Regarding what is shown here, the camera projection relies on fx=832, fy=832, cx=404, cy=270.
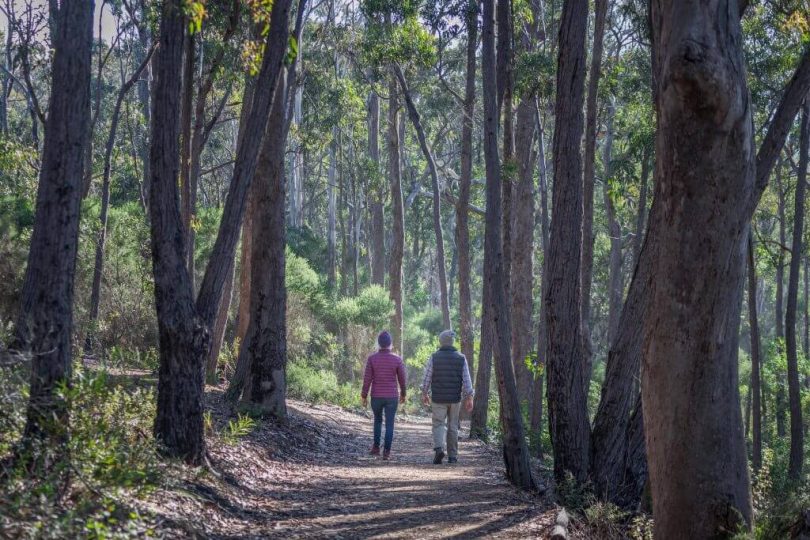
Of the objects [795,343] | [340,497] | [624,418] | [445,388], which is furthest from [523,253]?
[340,497]

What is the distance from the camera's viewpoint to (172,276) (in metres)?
7.40

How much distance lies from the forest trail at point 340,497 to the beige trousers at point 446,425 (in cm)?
31

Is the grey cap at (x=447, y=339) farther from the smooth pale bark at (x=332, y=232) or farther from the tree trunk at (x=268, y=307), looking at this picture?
the smooth pale bark at (x=332, y=232)

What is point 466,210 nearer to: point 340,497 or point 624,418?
point 624,418

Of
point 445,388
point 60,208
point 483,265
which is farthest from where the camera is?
point 483,265

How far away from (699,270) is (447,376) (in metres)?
6.99

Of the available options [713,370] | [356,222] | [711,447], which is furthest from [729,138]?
[356,222]

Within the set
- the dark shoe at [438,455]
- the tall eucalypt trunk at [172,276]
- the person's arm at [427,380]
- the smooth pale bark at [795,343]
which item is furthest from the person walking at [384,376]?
the smooth pale bark at [795,343]

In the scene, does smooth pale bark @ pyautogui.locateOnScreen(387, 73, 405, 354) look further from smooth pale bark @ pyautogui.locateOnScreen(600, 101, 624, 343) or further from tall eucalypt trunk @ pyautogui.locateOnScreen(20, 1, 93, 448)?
tall eucalypt trunk @ pyautogui.locateOnScreen(20, 1, 93, 448)

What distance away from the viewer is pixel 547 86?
56.3 feet

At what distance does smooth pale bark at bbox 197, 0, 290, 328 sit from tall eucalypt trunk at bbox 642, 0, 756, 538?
3866 mm

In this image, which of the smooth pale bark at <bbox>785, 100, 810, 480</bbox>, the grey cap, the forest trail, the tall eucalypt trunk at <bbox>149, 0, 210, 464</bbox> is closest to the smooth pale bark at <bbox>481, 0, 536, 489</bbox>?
the forest trail

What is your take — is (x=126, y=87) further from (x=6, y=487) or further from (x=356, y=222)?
(x=356, y=222)

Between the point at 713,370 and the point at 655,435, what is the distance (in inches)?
25.7
